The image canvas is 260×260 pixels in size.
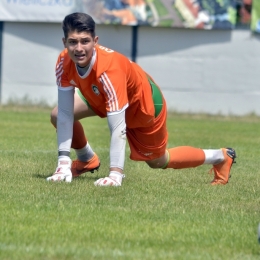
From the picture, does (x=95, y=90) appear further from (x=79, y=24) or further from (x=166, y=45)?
(x=166, y=45)

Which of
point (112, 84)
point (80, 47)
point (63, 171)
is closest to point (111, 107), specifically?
point (112, 84)

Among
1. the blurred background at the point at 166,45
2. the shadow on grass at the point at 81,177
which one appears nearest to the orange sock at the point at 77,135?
the shadow on grass at the point at 81,177

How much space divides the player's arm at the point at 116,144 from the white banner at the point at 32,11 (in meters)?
17.6

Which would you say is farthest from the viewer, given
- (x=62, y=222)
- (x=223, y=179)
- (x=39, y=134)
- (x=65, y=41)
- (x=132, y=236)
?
(x=39, y=134)

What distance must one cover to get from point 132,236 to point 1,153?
5.38 m

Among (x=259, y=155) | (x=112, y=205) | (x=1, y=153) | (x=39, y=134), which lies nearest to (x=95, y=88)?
(x=112, y=205)

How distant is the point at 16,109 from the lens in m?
22.6

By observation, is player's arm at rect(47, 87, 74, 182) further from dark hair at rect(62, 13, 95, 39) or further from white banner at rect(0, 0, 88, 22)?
white banner at rect(0, 0, 88, 22)

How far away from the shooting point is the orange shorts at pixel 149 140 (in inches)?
278

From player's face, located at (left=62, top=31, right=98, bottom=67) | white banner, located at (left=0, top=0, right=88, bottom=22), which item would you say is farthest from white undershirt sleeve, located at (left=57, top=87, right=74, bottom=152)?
white banner, located at (left=0, top=0, right=88, bottom=22)

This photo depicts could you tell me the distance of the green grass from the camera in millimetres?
4469

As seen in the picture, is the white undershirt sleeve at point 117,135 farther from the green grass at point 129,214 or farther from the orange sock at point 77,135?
the orange sock at point 77,135

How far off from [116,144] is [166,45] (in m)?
17.6

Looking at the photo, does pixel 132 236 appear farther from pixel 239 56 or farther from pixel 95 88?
pixel 239 56
